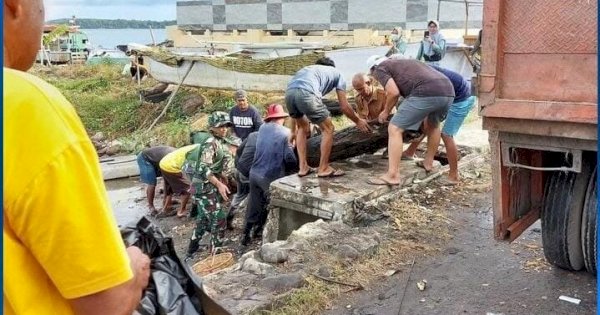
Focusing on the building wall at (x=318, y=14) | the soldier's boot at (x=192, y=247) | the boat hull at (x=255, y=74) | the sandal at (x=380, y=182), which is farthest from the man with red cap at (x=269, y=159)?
the building wall at (x=318, y=14)

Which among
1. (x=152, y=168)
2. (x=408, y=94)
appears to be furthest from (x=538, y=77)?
(x=152, y=168)

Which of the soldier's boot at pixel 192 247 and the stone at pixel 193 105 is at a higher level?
the stone at pixel 193 105

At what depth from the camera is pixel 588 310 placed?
3.87 metres

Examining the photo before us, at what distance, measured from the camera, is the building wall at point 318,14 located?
19141mm

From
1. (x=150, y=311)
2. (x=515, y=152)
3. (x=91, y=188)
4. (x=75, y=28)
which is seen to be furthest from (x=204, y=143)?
(x=75, y=28)

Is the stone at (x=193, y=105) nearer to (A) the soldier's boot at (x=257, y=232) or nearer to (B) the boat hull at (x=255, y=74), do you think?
(B) the boat hull at (x=255, y=74)

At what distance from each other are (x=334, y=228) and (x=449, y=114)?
2.35 m

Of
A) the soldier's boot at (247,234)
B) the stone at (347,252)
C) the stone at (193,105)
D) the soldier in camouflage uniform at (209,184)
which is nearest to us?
the stone at (347,252)

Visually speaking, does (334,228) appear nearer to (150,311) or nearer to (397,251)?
(397,251)

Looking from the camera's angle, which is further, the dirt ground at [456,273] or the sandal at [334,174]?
the sandal at [334,174]

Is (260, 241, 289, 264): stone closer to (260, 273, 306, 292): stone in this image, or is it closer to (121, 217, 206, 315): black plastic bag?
(260, 273, 306, 292): stone

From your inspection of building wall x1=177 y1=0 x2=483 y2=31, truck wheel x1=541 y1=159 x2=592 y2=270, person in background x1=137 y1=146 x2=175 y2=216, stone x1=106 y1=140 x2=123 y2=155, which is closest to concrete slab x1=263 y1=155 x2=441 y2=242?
truck wheel x1=541 y1=159 x2=592 y2=270

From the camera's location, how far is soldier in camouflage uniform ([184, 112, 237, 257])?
6.86 meters

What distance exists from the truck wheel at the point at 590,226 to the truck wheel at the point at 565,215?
0.03m
